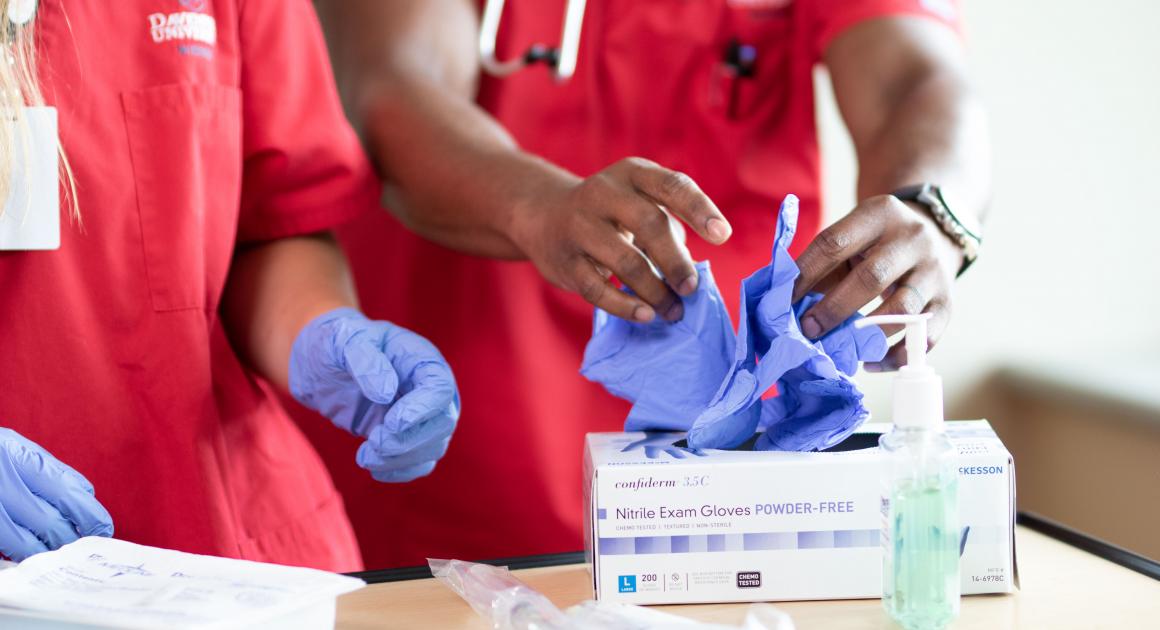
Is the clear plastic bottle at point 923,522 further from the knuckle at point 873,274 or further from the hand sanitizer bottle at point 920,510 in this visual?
the knuckle at point 873,274

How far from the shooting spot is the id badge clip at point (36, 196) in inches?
36.5

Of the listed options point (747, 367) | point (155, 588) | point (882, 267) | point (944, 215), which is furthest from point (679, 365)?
point (155, 588)

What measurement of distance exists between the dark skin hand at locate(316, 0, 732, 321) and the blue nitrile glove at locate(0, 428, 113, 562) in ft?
1.42

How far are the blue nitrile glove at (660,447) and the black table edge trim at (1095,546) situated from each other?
0.34 meters

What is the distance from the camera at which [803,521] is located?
0.79 m

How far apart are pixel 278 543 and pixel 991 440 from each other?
0.65m

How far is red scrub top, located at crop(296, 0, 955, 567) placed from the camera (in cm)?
138

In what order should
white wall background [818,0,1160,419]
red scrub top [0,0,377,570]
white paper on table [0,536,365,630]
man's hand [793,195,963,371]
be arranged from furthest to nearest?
white wall background [818,0,1160,419] → red scrub top [0,0,377,570] → man's hand [793,195,963,371] → white paper on table [0,536,365,630]

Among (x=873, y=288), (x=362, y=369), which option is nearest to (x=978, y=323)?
(x=873, y=288)

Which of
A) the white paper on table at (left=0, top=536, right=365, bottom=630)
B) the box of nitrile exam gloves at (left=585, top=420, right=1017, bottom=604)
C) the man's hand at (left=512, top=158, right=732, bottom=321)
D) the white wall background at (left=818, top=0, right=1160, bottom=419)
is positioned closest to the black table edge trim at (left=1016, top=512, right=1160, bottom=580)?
the box of nitrile exam gloves at (left=585, top=420, right=1017, bottom=604)

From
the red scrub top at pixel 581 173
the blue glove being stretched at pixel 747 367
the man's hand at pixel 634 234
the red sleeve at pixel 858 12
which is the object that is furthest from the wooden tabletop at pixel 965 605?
the red sleeve at pixel 858 12

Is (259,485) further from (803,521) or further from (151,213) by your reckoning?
(803,521)

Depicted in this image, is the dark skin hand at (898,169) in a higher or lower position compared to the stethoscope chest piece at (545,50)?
lower

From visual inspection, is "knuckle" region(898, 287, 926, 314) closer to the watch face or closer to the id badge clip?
the watch face
